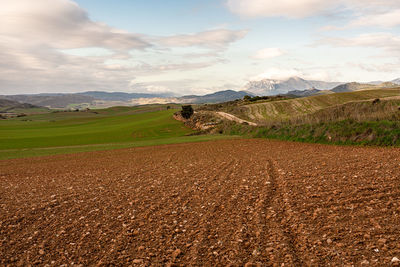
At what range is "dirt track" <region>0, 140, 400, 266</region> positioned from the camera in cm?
718

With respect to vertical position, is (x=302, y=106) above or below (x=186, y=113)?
above

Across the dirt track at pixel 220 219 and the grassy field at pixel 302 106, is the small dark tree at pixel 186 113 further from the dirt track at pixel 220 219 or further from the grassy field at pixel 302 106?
the dirt track at pixel 220 219

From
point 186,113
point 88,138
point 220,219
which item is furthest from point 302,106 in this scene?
point 220,219

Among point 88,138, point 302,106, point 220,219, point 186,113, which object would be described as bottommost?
point 88,138

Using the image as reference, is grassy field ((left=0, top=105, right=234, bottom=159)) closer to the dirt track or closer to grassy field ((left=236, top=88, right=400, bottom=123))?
grassy field ((left=236, top=88, right=400, bottom=123))

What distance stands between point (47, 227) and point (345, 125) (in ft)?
93.2

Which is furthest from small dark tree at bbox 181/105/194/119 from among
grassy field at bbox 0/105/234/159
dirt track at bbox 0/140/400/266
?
dirt track at bbox 0/140/400/266

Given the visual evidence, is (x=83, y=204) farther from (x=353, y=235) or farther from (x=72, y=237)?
(x=353, y=235)

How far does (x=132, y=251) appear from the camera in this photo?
792 centimetres

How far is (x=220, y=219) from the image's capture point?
961 centimetres

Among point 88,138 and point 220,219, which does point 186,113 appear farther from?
point 220,219

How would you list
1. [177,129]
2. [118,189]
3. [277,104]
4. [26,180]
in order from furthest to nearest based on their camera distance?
[277,104] < [177,129] < [26,180] < [118,189]

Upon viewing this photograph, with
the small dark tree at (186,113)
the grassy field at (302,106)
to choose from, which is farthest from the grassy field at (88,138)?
the grassy field at (302,106)

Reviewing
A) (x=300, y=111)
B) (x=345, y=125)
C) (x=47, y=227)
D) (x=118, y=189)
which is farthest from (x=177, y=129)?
(x=47, y=227)
